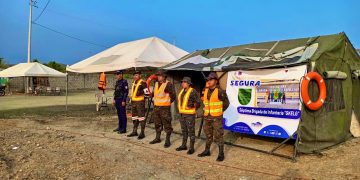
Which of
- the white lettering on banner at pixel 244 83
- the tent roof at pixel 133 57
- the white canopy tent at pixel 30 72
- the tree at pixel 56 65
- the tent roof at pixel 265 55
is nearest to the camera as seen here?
the tent roof at pixel 265 55

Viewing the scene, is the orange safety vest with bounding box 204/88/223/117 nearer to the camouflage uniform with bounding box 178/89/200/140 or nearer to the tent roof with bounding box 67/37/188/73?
the camouflage uniform with bounding box 178/89/200/140

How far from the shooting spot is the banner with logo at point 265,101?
7.62 meters

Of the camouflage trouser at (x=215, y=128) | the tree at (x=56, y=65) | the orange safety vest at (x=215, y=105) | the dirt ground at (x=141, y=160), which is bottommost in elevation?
the dirt ground at (x=141, y=160)

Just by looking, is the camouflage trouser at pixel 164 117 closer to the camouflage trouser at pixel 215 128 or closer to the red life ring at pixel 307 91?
the camouflage trouser at pixel 215 128

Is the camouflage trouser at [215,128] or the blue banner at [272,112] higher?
the blue banner at [272,112]

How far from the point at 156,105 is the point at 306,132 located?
3.55m

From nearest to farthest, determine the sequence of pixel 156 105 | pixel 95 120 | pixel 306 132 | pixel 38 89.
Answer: pixel 306 132, pixel 156 105, pixel 95 120, pixel 38 89

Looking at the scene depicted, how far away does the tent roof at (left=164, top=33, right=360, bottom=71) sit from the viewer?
7.94 metres

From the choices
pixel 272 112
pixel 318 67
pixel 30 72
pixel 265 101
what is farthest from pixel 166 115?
pixel 30 72

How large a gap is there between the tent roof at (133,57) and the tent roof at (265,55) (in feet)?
7.75

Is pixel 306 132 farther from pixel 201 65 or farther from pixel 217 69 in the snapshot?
pixel 201 65

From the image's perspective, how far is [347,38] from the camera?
9055mm

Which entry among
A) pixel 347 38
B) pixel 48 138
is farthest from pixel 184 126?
pixel 347 38

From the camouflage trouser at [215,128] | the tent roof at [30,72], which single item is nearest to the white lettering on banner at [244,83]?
the camouflage trouser at [215,128]
